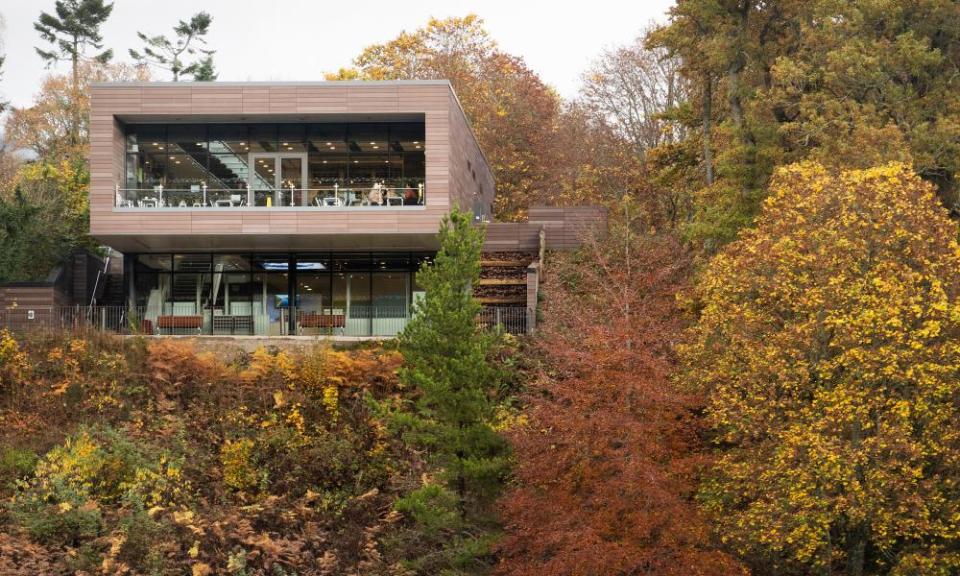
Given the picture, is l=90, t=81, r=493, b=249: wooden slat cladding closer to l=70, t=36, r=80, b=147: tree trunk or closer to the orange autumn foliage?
the orange autumn foliage

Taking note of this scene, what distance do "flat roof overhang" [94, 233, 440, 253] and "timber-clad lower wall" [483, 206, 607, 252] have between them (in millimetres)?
2123

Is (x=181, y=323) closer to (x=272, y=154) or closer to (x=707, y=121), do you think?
(x=272, y=154)

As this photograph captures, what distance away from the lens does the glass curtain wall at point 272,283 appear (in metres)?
37.2

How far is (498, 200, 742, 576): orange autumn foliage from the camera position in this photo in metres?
20.2

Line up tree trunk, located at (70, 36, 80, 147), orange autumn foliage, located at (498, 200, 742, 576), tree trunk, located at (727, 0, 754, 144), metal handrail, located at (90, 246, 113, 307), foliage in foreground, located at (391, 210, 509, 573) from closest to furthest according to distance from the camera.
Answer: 1. orange autumn foliage, located at (498, 200, 742, 576)
2. foliage in foreground, located at (391, 210, 509, 573)
3. tree trunk, located at (727, 0, 754, 144)
4. metal handrail, located at (90, 246, 113, 307)
5. tree trunk, located at (70, 36, 80, 147)

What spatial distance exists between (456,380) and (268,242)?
14837mm

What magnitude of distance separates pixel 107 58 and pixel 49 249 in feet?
114

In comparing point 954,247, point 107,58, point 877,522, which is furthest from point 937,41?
point 107,58

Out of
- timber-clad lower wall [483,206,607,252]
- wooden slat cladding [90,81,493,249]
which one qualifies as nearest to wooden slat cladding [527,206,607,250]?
timber-clad lower wall [483,206,607,252]

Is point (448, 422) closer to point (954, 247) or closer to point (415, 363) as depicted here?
point (415, 363)

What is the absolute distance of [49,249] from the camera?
37.2 meters

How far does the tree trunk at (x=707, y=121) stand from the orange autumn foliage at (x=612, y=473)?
13.6m

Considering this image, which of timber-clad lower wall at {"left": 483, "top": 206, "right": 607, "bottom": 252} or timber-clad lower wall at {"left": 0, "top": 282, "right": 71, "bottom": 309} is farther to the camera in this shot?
timber-clad lower wall at {"left": 483, "top": 206, "right": 607, "bottom": 252}

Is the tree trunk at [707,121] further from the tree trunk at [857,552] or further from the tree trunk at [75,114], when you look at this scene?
the tree trunk at [75,114]
